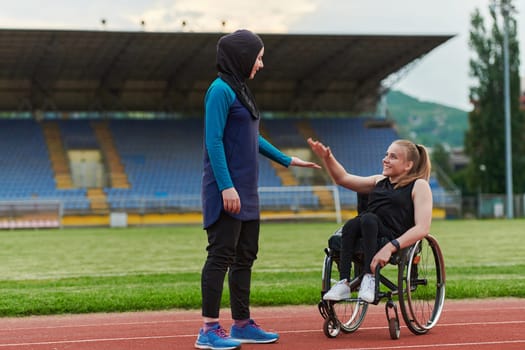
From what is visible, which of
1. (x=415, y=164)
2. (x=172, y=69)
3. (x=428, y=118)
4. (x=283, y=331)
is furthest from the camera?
(x=428, y=118)

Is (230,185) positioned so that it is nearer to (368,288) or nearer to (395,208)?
(368,288)

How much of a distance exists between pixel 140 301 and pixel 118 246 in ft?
44.3

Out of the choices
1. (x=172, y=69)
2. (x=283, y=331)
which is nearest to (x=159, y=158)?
(x=172, y=69)

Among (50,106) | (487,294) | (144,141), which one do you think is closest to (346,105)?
(144,141)

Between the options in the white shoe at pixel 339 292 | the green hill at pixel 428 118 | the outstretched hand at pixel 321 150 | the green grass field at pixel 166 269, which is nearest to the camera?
the white shoe at pixel 339 292

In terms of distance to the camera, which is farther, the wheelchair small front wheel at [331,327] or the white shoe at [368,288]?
the wheelchair small front wheel at [331,327]

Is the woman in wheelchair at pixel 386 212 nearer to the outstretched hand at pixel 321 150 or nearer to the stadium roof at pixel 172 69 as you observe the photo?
the outstretched hand at pixel 321 150

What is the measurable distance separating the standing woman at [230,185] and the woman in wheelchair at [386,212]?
0.58 metres

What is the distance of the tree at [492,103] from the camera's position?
158 feet

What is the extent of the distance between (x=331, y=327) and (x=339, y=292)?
12.6 inches

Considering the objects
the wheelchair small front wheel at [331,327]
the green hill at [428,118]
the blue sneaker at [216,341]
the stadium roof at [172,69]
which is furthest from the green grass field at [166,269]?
the green hill at [428,118]

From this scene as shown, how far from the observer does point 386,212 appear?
6.37 metres

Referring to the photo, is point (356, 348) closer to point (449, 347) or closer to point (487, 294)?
point (449, 347)

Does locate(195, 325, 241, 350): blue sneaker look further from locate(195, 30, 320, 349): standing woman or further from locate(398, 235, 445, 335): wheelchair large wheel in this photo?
locate(398, 235, 445, 335): wheelchair large wheel
